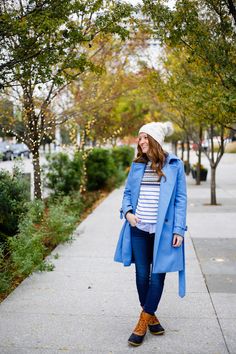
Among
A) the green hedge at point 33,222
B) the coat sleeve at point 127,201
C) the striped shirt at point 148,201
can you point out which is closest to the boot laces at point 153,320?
the striped shirt at point 148,201

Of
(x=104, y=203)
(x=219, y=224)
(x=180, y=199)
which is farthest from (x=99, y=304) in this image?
(x=104, y=203)

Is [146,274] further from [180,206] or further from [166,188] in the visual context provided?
[166,188]

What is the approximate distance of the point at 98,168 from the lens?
17.1 metres

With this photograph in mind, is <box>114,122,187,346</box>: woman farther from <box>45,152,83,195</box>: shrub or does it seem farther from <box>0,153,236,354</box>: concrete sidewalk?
<box>45,152,83,195</box>: shrub

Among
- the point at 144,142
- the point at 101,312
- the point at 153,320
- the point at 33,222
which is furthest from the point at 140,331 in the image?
the point at 33,222

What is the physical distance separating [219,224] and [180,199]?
6.32m

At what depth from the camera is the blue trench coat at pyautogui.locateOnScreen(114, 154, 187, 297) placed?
381cm

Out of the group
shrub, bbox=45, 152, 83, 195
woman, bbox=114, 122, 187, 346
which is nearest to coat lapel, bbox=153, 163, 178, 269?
woman, bbox=114, 122, 187, 346

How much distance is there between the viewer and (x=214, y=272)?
6.12 meters

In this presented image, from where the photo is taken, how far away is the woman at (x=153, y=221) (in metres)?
3.83

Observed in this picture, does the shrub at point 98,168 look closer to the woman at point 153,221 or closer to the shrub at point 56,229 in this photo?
the shrub at point 56,229

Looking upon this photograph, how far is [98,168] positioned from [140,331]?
13278mm

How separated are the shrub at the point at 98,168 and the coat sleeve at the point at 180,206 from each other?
12480mm

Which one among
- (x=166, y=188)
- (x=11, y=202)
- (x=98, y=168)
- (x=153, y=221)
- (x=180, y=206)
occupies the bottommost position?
(x=98, y=168)
